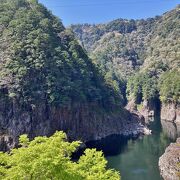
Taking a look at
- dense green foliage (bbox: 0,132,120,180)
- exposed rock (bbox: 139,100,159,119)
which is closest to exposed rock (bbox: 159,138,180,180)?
dense green foliage (bbox: 0,132,120,180)

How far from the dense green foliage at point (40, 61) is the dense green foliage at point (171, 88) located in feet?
121

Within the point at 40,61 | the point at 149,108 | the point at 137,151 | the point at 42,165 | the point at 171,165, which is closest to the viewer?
the point at 42,165

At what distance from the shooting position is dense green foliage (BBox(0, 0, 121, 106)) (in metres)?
107

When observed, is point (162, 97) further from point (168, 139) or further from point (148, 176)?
point (148, 176)

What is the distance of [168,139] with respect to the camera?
120 m

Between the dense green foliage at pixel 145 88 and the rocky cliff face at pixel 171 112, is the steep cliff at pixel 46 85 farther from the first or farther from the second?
the dense green foliage at pixel 145 88

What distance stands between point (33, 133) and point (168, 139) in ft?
141

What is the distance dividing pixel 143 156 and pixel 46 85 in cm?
3410

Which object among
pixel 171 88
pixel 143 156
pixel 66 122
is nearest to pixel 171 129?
pixel 171 88

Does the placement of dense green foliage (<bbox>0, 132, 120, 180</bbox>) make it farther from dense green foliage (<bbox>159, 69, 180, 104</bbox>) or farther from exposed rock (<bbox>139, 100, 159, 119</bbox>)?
exposed rock (<bbox>139, 100, 159, 119</bbox>)

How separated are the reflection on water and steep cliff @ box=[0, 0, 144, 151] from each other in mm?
11261

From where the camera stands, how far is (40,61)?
11356cm

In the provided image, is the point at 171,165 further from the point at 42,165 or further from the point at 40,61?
the point at 40,61

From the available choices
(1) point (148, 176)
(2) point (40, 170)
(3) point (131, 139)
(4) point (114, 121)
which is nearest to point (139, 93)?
(4) point (114, 121)
